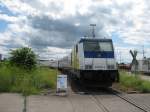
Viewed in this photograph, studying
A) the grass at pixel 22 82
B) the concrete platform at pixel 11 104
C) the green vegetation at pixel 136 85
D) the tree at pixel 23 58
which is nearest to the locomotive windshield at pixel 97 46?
the green vegetation at pixel 136 85

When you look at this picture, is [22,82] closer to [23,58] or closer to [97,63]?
[97,63]

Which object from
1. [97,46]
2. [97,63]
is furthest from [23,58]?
[97,63]

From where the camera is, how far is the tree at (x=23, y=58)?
3134 cm

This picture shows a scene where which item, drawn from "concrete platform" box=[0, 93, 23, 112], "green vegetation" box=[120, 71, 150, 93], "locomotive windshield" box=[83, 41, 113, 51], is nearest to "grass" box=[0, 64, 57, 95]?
"concrete platform" box=[0, 93, 23, 112]

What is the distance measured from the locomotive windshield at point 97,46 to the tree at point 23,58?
6542 mm

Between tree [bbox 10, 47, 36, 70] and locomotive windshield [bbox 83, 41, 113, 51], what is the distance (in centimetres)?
654

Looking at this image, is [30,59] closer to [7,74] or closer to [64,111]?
[7,74]

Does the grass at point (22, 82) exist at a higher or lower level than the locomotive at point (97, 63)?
lower

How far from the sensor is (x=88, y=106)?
1639cm

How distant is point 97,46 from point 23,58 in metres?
7.62

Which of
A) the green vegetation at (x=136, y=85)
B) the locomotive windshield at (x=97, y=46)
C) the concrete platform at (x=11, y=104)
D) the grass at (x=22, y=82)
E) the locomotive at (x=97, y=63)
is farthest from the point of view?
the locomotive windshield at (x=97, y=46)

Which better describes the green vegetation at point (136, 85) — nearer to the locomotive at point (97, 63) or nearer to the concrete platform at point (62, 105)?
the locomotive at point (97, 63)

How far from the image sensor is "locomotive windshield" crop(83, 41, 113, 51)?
87.2ft

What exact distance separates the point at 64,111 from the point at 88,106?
1.88 metres
